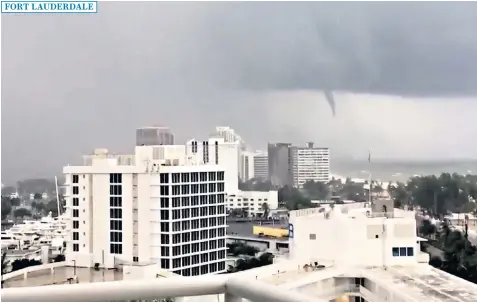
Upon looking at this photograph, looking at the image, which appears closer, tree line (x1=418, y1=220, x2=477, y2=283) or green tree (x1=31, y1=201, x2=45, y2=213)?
green tree (x1=31, y1=201, x2=45, y2=213)

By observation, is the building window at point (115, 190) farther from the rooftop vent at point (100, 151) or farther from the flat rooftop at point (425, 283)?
the flat rooftop at point (425, 283)

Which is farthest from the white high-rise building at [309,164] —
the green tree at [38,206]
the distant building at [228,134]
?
the green tree at [38,206]

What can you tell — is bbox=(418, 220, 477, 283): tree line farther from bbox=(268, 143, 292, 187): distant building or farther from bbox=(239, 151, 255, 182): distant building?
bbox=(239, 151, 255, 182): distant building

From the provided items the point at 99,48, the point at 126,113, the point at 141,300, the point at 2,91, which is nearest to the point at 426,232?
the point at 126,113

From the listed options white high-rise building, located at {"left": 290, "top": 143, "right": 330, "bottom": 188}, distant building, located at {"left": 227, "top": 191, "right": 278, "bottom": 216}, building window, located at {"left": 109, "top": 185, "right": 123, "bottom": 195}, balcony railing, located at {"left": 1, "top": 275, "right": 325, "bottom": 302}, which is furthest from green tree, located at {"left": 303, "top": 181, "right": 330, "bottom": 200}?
balcony railing, located at {"left": 1, "top": 275, "right": 325, "bottom": 302}

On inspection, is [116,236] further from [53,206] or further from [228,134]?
[228,134]

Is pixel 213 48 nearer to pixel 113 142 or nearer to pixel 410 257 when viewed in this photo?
pixel 113 142

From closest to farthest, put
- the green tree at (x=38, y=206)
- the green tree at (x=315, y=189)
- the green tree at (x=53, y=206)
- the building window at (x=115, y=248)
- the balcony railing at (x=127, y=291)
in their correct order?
the balcony railing at (x=127, y=291) → the green tree at (x=38, y=206) → the green tree at (x=53, y=206) → the building window at (x=115, y=248) → the green tree at (x=315, y=189)
